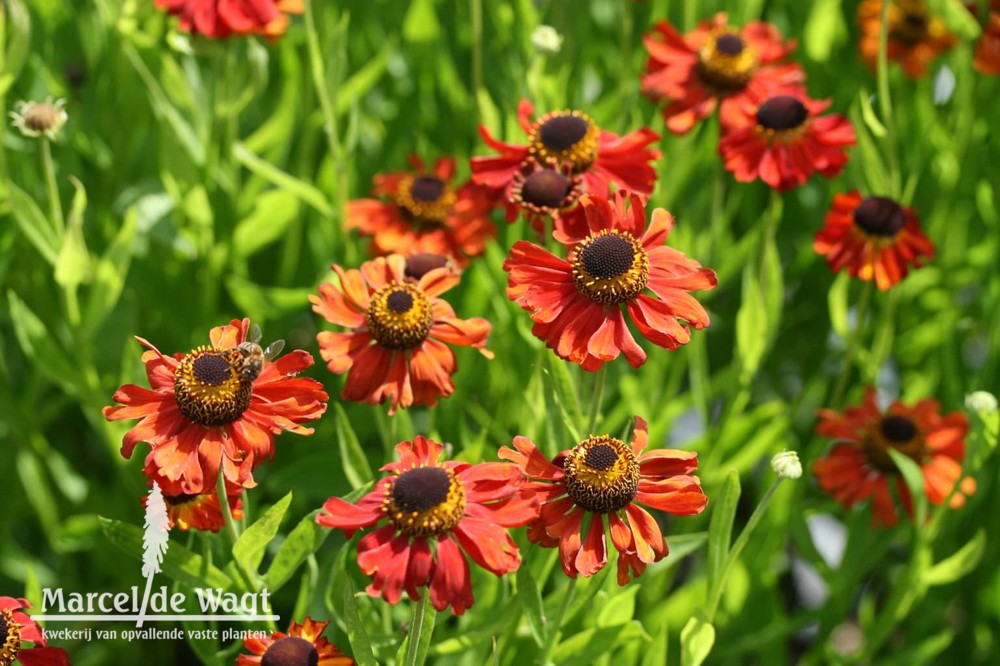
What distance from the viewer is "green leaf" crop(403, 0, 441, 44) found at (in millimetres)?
1902

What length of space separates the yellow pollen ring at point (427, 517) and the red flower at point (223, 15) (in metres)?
0.77

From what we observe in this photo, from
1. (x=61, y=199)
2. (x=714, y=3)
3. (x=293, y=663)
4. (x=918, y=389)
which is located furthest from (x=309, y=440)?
A: (x=714, y=3)

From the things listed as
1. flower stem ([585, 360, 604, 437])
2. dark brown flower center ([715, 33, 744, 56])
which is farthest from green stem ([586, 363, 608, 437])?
dark brown flower center ([715, 33, 744, 56])

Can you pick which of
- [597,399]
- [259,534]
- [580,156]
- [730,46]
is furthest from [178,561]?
[730,46]

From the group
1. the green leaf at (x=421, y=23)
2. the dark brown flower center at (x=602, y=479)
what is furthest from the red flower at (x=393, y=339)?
the green leaf at (x=421, y=23)

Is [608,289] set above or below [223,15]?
below

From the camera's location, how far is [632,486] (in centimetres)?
100

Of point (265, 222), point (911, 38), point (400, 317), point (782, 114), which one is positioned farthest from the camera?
point (911, 38)

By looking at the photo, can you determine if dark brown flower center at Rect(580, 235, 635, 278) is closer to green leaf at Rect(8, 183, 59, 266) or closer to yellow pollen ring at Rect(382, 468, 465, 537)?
yellow pollen ring at Rect(382, 468, 465, 537)

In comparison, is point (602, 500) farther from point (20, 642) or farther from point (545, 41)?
point (545, 41)

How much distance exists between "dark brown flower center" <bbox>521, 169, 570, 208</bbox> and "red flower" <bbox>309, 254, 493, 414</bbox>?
165mm

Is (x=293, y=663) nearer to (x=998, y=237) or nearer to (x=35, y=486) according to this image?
(x=35, y=486)

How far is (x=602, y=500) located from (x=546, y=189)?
398mm

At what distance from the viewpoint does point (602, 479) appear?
988 mm
